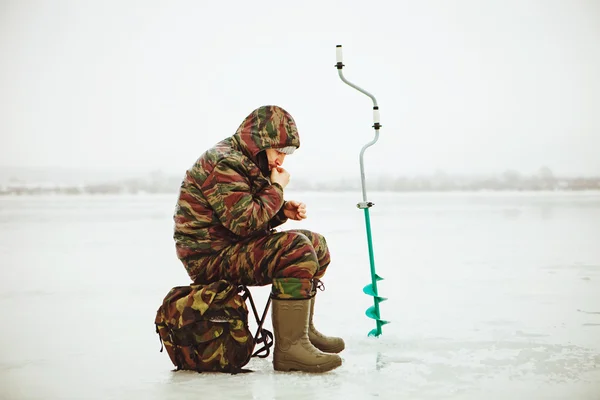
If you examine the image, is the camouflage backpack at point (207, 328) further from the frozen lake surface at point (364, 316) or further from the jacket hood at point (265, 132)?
the jacket hood at point (265, 132)

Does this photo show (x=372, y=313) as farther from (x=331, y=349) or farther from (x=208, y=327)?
(x=208, y=327)

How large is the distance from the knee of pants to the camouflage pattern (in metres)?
0.20

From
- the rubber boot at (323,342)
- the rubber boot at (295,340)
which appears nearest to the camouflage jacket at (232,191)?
the rubber boot at (295,340)

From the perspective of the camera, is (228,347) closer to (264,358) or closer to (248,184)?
(264,358)

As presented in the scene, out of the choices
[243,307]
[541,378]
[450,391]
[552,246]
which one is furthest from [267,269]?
[552,246]

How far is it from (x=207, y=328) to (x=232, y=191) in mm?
477

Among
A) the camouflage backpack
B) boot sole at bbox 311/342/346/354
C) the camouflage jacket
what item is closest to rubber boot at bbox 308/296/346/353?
boot sole at bbox 311/342/346/354

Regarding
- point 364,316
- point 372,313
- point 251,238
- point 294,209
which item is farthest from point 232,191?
point 364,316

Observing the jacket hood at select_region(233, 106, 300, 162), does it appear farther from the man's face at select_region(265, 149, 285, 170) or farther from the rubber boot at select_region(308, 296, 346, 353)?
the rubber boot at select_region(308, 296, 346, 353)

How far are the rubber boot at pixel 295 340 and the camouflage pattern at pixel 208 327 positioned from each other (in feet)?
0.39

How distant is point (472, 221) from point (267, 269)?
18.8 ft

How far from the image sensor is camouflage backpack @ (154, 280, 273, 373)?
8.29 feet

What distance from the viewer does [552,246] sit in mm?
5922

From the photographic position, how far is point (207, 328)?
8.31ft
